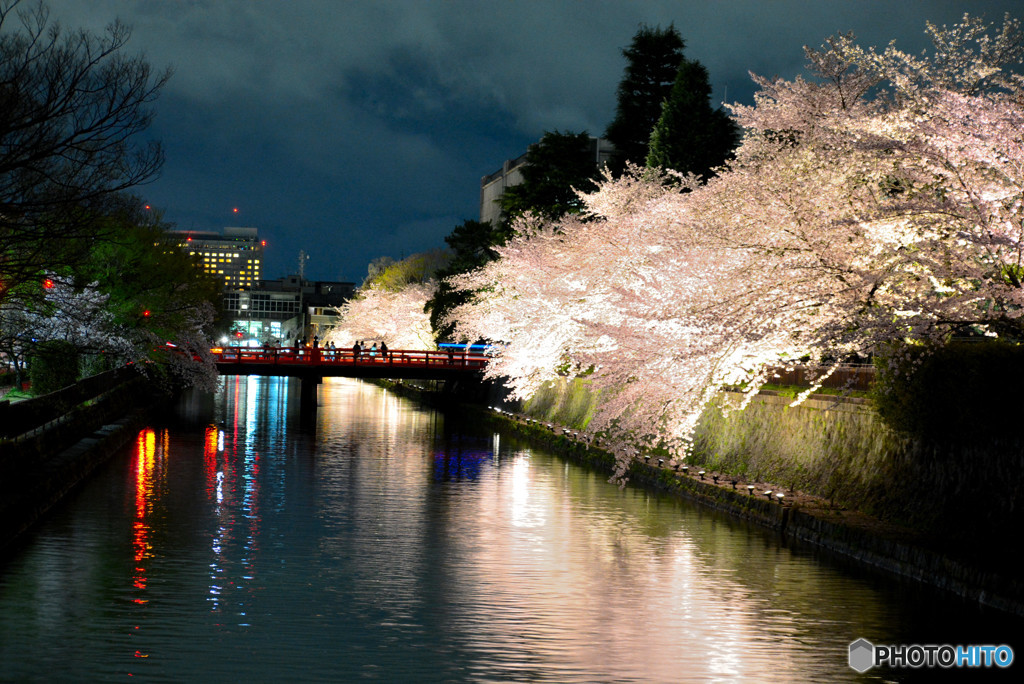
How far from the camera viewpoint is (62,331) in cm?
4166

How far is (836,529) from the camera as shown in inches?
745

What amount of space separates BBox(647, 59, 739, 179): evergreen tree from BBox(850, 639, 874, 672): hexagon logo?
4027 cm

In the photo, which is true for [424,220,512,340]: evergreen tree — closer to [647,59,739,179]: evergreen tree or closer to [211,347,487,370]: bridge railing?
[211,347,487,370]: bridge railing

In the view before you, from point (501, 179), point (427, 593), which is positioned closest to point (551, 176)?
point (427, 593)

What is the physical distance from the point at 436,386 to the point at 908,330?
53958 millimetres

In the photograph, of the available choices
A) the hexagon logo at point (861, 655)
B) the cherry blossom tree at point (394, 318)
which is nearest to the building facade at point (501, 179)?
the cherry blossom tree at point (394, 318)

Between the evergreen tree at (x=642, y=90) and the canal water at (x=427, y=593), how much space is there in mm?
40101

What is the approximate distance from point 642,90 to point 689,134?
1280 cm

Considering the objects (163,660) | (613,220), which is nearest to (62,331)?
(613,220)

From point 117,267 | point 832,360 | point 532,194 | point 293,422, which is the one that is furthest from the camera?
point 532,194

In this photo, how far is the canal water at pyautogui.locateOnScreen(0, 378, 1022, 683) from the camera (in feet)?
40.2

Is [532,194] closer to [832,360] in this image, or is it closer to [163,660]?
[832,360]

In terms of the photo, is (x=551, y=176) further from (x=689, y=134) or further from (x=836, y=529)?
(x=836, y=529)

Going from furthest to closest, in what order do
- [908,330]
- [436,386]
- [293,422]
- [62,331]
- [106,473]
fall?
1. [436,386]
2. [293,422]
3. [62,331]
4. [106,473]
5. [908,330]
